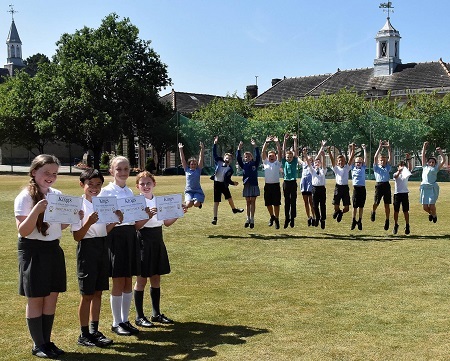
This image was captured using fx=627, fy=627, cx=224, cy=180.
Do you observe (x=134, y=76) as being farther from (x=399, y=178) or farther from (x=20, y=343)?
(x=20, y=343)

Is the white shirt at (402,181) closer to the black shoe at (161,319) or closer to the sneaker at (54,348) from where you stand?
the black shoe at (161,319)

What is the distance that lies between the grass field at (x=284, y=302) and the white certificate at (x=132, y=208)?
1.43 metres

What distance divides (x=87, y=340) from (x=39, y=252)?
4.21ft

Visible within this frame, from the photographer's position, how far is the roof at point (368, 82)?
78438 mm

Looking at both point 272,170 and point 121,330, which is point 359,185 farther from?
point 121,330

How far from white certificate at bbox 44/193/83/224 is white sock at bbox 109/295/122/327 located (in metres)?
1.35

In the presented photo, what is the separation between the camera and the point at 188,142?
5759 cm

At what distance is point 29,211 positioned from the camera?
622 centimetres

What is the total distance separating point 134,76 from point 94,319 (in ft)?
176

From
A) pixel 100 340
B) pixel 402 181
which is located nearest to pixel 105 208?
pixel 100 340

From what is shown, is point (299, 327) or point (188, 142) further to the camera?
point (188, 142)

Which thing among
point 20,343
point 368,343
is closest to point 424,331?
point 368,343

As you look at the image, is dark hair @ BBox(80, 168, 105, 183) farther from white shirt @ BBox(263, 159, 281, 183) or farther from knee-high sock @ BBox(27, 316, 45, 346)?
white shirt @ BBox(263, 159, 281, 183)

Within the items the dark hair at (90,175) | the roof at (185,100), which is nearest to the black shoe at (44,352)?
the dark hair at (90,175)
